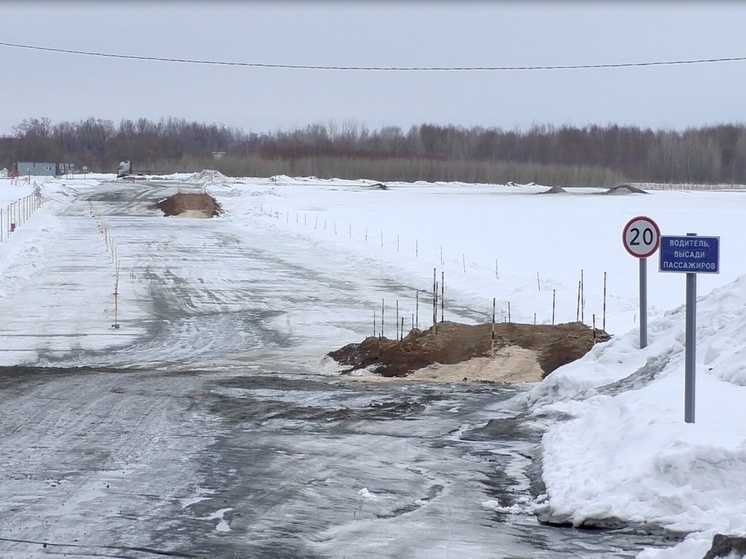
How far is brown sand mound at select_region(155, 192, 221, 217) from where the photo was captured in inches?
2491

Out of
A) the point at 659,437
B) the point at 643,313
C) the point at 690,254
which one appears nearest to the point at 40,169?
the point at 643,313

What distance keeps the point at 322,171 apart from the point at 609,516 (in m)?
139

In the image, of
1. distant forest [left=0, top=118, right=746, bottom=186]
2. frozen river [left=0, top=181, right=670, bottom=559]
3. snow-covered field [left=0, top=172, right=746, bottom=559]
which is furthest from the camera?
distant forest [left=0, top=118, right=746, bottom=186]

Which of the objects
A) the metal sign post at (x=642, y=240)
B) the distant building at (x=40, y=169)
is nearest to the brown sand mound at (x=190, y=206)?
the metal sign post at (x=642, y=240)

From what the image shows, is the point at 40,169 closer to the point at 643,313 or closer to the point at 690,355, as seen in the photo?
the point at 643,313

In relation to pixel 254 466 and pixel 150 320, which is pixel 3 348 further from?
pixel 254 466

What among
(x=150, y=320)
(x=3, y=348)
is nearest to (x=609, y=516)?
(x=3, y=348)

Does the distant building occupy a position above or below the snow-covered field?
above

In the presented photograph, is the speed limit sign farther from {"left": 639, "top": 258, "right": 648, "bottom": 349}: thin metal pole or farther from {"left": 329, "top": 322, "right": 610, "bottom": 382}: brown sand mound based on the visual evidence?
{"left": 329, "top": 322, "right": 610, "bottom": 382}: brown sand mound

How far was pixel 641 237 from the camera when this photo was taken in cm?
1264

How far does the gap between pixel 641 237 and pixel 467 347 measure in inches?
212

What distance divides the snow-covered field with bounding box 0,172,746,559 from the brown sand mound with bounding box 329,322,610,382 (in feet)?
3.03

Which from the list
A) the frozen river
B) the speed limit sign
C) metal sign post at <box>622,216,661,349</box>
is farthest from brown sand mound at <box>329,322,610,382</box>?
the speed limit sign

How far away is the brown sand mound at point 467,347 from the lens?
16.8m
